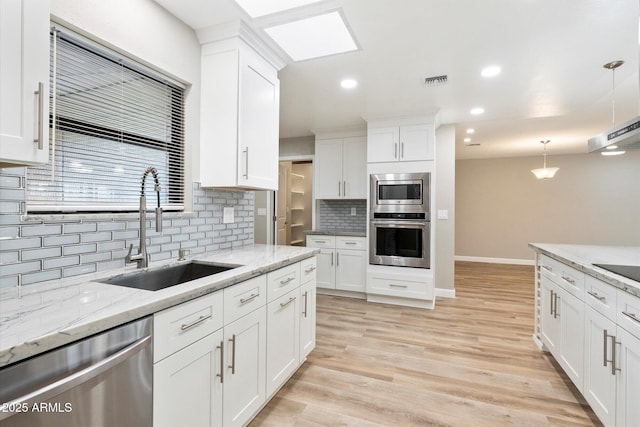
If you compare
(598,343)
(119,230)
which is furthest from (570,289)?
(119,230)

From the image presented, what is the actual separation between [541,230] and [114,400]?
813 centimetres

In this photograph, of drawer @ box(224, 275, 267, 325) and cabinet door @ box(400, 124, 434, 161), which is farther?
cabinet door @ box(400, 124, 434, 161)

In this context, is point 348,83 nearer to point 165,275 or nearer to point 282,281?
point 282,281

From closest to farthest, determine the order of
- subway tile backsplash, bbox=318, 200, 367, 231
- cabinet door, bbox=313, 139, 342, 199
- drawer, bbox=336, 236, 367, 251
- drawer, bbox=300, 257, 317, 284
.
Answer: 1. drawer, bbox=300, 257, 317, 284
2. drawer, bbox=336, 236, 367, 251
3. cabinet door, bbox=313, 139, 342, 199
4. subway tile backsplash, bbox=318, 200, 367, 231

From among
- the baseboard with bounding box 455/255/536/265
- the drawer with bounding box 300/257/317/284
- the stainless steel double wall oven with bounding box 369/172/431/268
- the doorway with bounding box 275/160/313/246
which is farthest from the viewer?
the baseboard with bounding box 455/255/536/265

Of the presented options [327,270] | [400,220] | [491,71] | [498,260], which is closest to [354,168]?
[400,220]

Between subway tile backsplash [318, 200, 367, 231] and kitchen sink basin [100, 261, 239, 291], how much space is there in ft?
10.6

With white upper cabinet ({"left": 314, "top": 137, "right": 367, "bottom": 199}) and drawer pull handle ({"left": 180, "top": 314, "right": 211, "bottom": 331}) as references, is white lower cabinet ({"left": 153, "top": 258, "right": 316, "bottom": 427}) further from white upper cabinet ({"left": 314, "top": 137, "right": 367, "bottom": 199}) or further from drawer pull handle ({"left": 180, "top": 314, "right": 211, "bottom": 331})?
white upper cabinet ({"left": 314, "top": 137, "right": 367, "bottom": 199})

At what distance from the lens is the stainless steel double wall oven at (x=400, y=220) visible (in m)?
3.84

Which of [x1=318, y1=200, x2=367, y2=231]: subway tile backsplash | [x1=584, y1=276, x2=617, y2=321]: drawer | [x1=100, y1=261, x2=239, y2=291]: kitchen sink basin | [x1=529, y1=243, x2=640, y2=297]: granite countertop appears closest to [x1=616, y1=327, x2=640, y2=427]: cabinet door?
[x1=584, y1=276, x2=617, y2=321]: drawer

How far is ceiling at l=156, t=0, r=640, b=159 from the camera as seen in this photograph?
191 centimetres

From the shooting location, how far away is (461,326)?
333 cm

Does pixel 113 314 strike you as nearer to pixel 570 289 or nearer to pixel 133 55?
pixel 133 55

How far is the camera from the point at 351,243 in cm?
430
